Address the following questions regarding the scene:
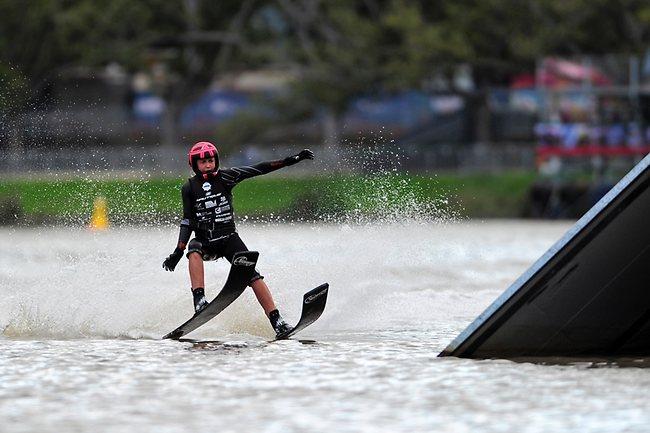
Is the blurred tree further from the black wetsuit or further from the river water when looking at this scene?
the black wetsuit

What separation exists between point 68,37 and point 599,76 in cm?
1922

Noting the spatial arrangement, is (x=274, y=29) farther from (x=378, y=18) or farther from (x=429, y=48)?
(x=429, y=48)

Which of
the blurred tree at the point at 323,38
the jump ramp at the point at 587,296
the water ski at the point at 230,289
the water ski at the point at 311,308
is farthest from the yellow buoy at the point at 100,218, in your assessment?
the blurred tree at the point at 323,38

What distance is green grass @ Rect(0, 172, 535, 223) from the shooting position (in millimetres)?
19609

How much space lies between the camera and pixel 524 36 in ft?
182

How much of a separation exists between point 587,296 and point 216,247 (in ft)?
11.1

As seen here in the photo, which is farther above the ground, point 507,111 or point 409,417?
point 507,111

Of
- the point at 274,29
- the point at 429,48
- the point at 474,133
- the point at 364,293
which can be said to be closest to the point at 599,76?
the point at 429,48

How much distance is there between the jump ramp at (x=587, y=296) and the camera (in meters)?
11.4

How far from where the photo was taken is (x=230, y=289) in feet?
44.1

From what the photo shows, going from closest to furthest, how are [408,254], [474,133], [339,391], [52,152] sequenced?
[339,391], [408,254], [52,152], [474,133]

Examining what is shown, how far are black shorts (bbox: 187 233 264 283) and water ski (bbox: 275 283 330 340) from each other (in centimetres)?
70

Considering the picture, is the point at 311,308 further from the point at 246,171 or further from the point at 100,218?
the point at 100,218

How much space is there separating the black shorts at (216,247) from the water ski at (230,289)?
1.45ft
